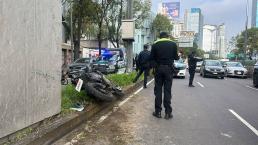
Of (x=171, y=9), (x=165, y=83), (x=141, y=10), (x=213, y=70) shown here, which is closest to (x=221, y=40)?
(x=171, y=9)

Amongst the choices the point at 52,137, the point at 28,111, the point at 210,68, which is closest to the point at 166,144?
the point at 52,137

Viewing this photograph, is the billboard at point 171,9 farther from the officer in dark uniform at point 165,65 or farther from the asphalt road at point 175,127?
the officer in dark uniform at point 165,65

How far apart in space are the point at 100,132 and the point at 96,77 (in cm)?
242

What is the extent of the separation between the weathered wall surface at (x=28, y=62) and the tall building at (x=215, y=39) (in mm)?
144489

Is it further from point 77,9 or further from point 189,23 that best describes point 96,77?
point 189,23

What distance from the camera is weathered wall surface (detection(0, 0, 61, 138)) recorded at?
18.0 ft

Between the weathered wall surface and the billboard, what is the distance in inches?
3461

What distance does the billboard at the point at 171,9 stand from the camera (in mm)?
94062

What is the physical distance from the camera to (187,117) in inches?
368

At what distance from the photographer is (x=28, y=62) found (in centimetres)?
614

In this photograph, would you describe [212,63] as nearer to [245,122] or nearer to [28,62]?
[245,122]

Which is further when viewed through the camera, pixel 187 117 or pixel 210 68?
pixel 210 68

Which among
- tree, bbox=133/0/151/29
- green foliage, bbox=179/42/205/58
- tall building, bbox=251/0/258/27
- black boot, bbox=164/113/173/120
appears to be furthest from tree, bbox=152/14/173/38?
black boot, bbox=164/113/173/120

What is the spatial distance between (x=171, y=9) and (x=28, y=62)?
90.5 meters
